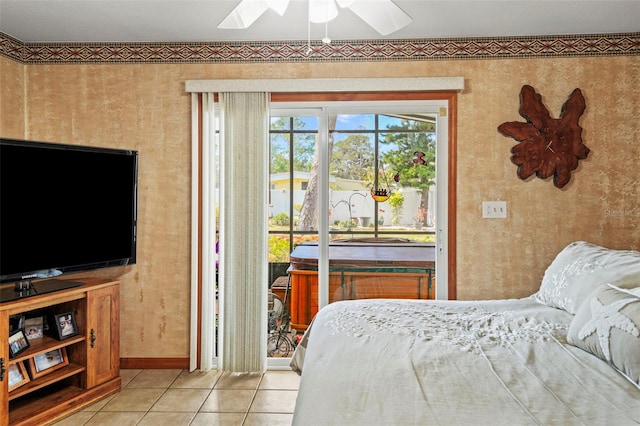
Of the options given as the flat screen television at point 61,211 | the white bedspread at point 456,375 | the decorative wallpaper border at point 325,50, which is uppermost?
the decorative wallpaper border at point 325,50

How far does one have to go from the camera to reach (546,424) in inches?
45.6

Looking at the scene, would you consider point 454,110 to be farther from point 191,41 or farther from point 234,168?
point 191,41

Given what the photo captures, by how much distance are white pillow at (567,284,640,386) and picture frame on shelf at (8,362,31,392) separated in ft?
9.18

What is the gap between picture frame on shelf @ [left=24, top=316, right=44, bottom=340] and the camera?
8.54ft

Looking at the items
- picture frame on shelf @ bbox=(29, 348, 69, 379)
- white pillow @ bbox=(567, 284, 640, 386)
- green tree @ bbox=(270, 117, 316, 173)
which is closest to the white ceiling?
green tree @ bbox=(270, 117, 316, 173)

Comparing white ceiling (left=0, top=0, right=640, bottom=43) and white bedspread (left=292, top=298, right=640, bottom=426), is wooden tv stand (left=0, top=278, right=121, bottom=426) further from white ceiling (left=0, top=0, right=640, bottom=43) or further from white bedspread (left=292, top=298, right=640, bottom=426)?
white ceiling (left=0, top=0, right=640, bottom=43)

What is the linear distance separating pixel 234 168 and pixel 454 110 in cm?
Result: 170

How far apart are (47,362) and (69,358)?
0.59ft

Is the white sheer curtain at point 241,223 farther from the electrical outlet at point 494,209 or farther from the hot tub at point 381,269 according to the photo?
the electrical outlet at point 494,209

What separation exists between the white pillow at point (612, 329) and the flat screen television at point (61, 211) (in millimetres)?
2796

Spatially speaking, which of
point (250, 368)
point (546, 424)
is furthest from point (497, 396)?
point (250, 368)

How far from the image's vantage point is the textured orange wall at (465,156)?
10.3ft

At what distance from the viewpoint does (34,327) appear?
8.64 feet

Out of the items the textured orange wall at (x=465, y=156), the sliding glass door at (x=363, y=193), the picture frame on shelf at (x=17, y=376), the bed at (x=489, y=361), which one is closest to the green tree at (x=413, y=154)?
the sliding glass door at (x=363, y=193)
